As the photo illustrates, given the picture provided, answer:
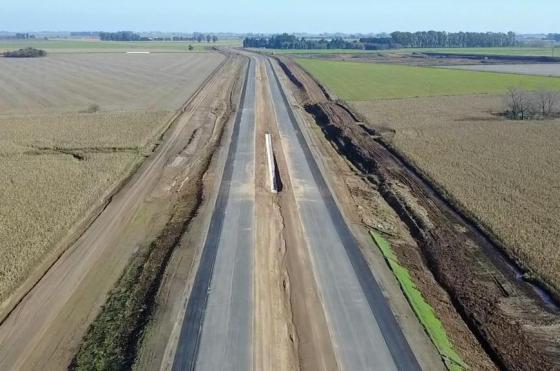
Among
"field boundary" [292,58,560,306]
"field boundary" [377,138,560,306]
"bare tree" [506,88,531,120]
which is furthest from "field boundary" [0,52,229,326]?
"bare tree" [506,88,531,120]

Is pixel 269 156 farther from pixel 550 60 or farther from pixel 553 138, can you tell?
pixel 550 60

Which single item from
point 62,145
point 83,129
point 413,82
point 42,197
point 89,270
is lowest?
point 89,270

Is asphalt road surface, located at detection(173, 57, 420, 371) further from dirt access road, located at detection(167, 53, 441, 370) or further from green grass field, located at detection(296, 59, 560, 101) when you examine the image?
green grass field, located at detection(296, 59, 560, 101)

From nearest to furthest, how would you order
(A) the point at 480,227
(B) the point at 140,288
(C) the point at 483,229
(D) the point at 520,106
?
(B) the point at 140,288 → (C) the point at 483,229 → (A) the point at 480,227 → (D) the point at 520,106

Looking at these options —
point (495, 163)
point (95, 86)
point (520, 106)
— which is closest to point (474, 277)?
point (495, 163)

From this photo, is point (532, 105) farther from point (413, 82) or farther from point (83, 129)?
point (83, 129)

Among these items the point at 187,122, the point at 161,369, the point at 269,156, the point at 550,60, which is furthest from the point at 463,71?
the point at 161,369
